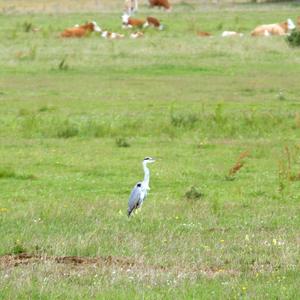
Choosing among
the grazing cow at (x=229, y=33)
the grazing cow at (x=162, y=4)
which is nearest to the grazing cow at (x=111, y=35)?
the grazing cow at (x=229, y=33)

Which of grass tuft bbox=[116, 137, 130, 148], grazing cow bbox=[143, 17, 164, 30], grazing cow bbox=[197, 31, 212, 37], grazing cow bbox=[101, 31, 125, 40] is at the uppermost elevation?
grass tuft bbox=[116, 137, 130, 148]

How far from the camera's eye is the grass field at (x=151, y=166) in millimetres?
8656

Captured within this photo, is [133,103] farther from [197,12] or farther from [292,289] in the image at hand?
[197,12]

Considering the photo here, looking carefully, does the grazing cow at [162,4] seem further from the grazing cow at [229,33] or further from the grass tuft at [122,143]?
the grass tuft at [122,143]

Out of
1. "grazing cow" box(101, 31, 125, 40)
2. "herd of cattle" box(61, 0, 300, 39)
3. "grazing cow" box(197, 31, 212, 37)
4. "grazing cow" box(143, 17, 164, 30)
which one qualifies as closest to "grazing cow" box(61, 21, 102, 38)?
"herd of cattle" box(61, 0, 300, 39)

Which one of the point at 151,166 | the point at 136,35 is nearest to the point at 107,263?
the point at 151,166

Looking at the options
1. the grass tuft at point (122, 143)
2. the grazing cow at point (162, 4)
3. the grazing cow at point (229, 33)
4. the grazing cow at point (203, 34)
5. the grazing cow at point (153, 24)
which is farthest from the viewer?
the grazing cow at point (162, 4)

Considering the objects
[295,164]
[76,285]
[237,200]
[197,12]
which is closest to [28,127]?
[295,164]

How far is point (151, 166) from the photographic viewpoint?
1572 centimetres

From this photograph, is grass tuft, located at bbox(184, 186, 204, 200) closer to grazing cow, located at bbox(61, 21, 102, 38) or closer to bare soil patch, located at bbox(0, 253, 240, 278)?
bare soil patch, located at bbox(0, 253, 240, 278)

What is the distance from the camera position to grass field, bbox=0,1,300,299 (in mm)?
8656

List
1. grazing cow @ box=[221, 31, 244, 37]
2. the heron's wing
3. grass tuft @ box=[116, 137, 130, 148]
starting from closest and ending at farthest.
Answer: the heron's wing < grass tuft @ box=[116, 137, 130, 148] < grazing cow @ box=[221, 31, 244, 37]

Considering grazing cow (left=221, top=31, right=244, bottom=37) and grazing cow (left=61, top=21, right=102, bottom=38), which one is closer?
grazing cow (left=221, top=31, right=244, bottom=37)

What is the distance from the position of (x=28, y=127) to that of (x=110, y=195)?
5352mm
